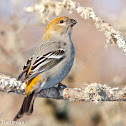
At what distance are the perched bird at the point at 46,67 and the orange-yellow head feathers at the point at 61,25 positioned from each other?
22mm

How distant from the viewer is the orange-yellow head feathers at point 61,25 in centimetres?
514

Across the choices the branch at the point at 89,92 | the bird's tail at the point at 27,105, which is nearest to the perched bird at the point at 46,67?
A: the bird's tail at the point at 27,105

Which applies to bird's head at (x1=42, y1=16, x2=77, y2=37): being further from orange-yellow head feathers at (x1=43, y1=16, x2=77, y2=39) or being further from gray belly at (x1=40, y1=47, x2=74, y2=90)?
gray belly at (x1=40, y1=47, x2=74, y2=90)

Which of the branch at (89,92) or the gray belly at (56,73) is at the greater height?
the gray belly at (56,73)

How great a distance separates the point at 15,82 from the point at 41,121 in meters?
2.67

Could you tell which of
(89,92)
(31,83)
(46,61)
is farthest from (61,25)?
(89,92)

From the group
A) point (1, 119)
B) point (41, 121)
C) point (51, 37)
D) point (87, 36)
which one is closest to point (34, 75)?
point (51, 37)

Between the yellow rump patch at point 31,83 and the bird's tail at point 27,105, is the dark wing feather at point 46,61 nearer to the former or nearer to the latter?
the yellow rump patch at point 31,83

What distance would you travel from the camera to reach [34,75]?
4078 millimetres

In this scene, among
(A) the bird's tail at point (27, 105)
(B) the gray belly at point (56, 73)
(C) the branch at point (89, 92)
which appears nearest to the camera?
(C) the branch at point (89, 92)

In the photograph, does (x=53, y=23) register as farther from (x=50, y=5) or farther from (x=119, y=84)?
(x=119, y=84)

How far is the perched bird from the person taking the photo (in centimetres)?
409

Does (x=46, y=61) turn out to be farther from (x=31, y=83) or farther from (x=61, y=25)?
(x=61, y=25)

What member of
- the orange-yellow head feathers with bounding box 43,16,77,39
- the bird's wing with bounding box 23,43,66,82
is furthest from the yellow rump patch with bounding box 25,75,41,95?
the orange-yellow head feathers with bounding box 43,16,77,39
